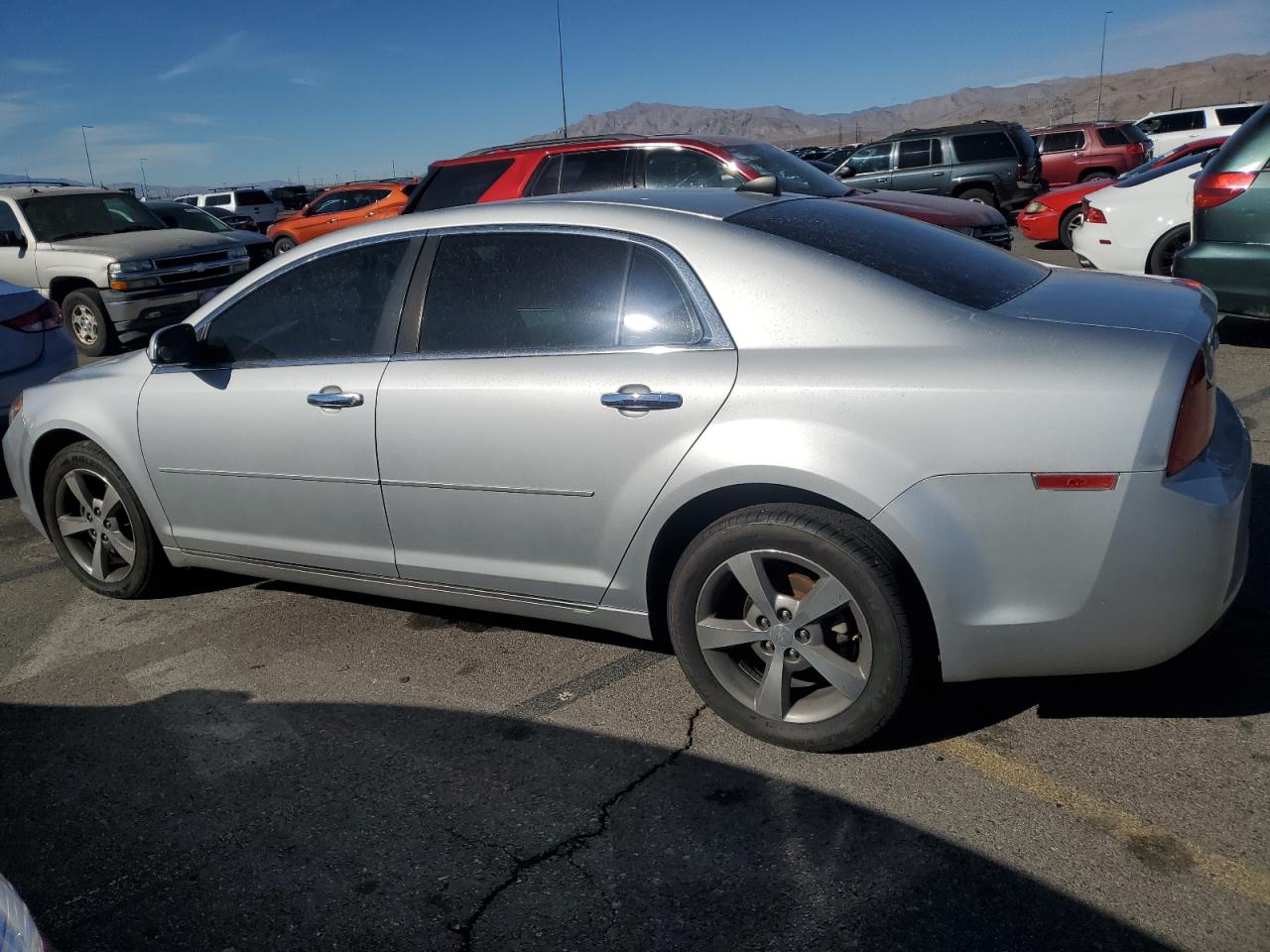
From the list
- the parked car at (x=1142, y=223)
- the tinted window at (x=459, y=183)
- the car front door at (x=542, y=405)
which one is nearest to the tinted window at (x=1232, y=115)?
the parked car at (x=1142, y=223)

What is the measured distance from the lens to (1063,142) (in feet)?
74.8

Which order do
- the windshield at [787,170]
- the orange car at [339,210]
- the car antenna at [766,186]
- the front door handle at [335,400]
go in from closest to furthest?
the front door handle at [335,400] → the car antenna at [766,186] → the windshield at [787,170] → the orange car at [339,210]

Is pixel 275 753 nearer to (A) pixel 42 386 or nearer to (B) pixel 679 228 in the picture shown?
(B) pixel 679 228

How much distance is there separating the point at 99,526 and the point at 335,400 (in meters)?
1.61

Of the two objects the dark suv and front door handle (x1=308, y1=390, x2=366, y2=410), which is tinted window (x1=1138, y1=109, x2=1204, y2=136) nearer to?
the dark suv

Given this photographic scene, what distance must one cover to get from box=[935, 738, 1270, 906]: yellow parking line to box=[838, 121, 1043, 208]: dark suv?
15.7 meters

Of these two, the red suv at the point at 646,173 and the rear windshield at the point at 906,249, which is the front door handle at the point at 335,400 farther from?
the red suv at the point at 646,173

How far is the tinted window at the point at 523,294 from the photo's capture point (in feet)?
10.8

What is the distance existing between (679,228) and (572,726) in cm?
156

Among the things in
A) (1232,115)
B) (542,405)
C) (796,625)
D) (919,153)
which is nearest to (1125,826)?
(796,625)

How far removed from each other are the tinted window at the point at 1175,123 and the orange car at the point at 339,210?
773 inches

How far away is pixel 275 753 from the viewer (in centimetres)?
322

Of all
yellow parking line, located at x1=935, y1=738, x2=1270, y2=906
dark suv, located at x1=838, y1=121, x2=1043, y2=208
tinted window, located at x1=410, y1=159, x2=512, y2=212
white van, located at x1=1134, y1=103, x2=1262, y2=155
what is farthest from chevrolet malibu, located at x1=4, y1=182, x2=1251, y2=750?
white van, located at x1=1134, y1=103, x2=1262, y2=155

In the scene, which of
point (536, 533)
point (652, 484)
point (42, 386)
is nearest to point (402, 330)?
point (536, 533)
